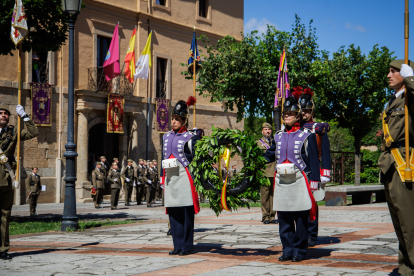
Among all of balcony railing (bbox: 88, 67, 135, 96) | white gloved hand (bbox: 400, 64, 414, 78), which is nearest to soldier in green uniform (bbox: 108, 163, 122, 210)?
balcony railing (bbox: 88, 67, 135, 96)

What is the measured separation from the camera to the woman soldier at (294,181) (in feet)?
19.3

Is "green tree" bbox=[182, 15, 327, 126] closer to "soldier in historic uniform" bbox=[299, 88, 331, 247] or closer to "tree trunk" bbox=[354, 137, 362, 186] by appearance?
"tree trunk" bbox=[354, 137, 362, 186]

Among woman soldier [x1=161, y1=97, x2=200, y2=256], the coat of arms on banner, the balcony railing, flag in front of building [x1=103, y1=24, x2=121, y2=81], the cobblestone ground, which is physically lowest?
the cobblestone ground

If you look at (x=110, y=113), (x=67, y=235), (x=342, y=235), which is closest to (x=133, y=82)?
(x=110, y=113)

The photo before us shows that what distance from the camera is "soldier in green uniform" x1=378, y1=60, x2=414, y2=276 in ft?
15.4

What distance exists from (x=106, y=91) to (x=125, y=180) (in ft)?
16.4

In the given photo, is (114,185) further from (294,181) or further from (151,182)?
(294,181)

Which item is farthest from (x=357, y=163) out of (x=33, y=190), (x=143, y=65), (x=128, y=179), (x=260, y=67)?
(x=33, y=190)

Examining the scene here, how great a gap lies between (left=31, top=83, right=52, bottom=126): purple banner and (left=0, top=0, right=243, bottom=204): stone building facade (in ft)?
0.84

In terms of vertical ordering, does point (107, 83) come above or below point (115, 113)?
above

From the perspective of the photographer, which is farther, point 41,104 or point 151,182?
point 41,104

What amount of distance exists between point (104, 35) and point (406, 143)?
64.0 ft

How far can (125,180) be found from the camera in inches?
750

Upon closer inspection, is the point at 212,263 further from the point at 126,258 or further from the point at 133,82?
the point at 133,82
